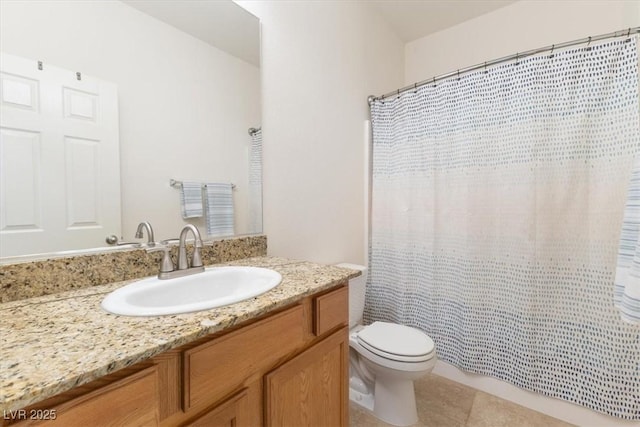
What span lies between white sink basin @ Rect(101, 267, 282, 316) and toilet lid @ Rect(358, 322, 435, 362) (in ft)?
2.46

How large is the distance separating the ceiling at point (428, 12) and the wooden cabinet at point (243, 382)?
6.77 ft

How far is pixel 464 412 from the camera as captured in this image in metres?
1.56

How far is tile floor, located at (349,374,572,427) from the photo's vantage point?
149 centimetres

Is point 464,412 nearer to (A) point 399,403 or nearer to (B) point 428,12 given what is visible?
(A) point 399,403

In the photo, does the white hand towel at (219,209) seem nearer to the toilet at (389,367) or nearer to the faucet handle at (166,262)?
the faucet handle at (166,262)

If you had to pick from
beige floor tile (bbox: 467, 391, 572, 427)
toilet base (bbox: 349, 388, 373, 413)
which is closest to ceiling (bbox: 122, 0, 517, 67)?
toilet base (bbox: 349, 388, 373, 413)

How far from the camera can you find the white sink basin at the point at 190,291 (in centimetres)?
71

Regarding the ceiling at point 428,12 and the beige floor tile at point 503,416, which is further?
the ceiling at point 428,12

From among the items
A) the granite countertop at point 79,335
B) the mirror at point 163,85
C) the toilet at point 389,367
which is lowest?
the toilet at point 389,367

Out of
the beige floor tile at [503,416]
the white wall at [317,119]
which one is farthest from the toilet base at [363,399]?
the white wall at [317,119]

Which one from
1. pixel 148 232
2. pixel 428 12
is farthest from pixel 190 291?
pixel 428 12

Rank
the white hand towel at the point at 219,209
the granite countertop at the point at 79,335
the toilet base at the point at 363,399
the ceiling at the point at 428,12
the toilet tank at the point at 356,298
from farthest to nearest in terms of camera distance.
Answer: the ceiling at the point at 428,12
the toilet tank at the point at 356,298
the toilet base at the point at 363,399
the white hand towel at the point at 219,209
the granite countertop at the point at 79,335

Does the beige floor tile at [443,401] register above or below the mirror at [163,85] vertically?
below

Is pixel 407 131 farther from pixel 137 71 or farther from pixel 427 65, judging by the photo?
pixel 137 71
